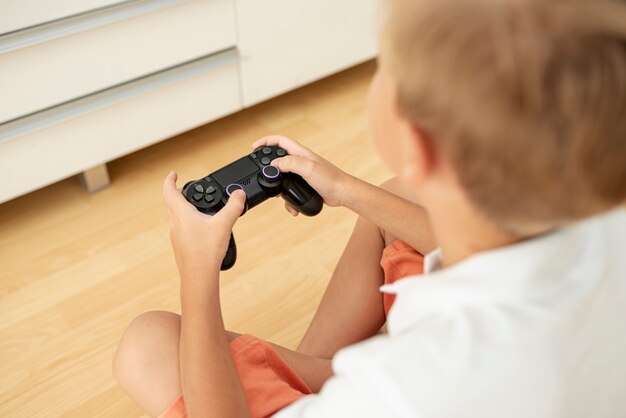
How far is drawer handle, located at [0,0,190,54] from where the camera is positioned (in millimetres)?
1058

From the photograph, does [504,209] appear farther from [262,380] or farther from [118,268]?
[118,268]

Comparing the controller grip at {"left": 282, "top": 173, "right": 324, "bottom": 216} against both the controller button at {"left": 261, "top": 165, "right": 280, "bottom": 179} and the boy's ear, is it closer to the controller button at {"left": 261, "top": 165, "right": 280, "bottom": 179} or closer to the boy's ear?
the controller button at {"left": 261, "top": 165, "right": 280, "bottom": 179}

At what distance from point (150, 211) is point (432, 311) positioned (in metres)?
0.91

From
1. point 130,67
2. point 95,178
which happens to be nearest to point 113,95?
point 130,67

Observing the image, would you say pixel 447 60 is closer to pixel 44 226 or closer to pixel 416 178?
pixel 416 178

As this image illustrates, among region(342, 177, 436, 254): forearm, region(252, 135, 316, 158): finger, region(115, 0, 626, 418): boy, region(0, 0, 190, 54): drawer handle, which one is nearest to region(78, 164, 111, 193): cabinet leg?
region(0, 0, 190, 54): drawer handle

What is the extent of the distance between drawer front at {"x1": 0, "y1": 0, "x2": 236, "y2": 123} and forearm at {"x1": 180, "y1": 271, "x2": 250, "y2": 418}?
1.99 ft

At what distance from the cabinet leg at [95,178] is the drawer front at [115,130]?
0.04 m

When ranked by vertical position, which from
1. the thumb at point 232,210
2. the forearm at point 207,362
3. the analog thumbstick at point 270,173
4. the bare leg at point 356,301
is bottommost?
the bare leg at point 356,301

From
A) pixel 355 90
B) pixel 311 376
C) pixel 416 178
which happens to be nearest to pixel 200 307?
pixel 311 376

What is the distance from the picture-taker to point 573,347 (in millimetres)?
449

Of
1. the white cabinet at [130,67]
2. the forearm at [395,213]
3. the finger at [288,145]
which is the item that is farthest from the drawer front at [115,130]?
the forearm at [395,213]

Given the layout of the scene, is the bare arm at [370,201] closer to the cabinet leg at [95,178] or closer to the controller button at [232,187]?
the controller button at [232,187]

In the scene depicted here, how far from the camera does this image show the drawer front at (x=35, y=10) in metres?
1.03
